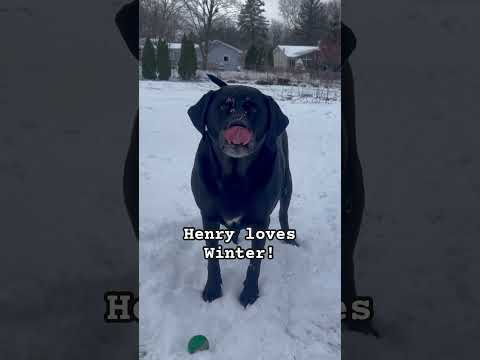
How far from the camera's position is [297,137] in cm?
213

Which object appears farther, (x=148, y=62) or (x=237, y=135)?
(x=148, y=62)

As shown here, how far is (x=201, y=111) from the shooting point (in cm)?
200

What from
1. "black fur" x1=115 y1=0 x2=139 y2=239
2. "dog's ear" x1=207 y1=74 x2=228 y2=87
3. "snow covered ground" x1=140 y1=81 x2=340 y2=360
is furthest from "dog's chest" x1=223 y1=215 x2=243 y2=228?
"dog's ear" x1=207 y1=74 x2=228 y2=87

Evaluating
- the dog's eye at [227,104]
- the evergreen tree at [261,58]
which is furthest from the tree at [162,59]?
the evergreen tree at [261,58]

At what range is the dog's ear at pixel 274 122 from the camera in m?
2.01

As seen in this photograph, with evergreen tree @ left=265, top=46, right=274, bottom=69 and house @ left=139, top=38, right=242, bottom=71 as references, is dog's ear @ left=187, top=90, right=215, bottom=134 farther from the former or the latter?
evergreen tree @ left=265, top=46, right=274, bottom=69

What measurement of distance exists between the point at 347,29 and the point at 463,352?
182 cm

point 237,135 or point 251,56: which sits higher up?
point 251,56

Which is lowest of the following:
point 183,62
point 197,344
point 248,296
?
point 197,344

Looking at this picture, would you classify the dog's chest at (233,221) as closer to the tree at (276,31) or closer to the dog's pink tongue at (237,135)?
the dog's pink tongue at (237,135)

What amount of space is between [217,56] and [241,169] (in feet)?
2.00

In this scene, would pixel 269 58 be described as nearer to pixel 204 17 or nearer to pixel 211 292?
pixel 204 17

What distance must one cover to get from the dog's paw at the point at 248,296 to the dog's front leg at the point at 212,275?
0.13m

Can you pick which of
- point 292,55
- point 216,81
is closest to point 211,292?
point 216,81
